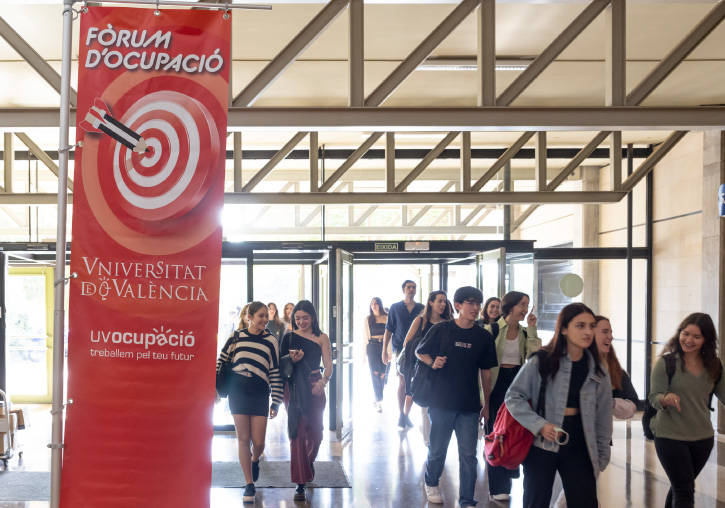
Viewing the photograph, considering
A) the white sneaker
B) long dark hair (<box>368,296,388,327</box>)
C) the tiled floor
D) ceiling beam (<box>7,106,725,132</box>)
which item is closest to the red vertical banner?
ceiling beam (<box>7,106,725,132</box>)

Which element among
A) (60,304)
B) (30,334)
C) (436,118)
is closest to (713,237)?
(436,118)

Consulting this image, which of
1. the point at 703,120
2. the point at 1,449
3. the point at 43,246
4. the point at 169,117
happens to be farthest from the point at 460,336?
the point at 43,246

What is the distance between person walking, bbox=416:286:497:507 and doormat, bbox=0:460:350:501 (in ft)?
4.47

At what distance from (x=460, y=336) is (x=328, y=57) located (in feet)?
10.3

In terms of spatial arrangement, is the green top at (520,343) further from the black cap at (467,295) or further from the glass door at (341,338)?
the glass door at (341,338)

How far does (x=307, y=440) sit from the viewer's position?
6281 mm

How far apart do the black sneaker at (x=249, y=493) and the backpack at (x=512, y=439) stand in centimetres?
265

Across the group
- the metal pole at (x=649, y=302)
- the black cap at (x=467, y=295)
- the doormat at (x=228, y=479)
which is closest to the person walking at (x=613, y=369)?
the black cap at (x=467, y=295)

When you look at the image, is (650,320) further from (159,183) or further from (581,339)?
(159,183)

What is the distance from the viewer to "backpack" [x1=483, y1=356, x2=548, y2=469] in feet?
13.1

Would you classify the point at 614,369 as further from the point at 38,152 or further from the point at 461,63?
the point at 38,152

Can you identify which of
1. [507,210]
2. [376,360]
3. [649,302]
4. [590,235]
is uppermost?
[507,210]

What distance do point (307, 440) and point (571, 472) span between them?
282 cm

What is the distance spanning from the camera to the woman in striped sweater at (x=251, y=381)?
19.6 ft
